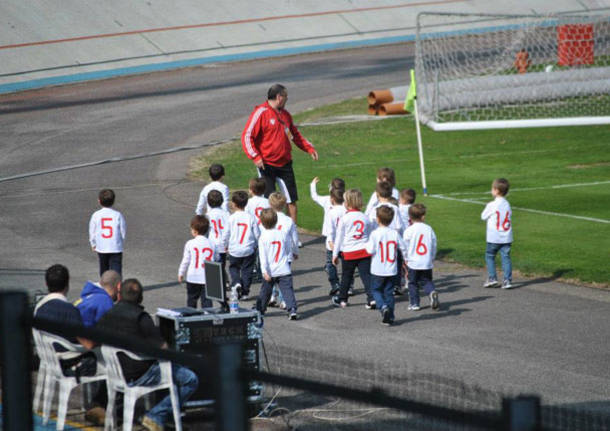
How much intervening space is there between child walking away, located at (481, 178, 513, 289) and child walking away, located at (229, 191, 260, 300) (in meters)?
3.20

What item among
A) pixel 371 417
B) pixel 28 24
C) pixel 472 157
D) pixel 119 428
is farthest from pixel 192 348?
pixel 28 24

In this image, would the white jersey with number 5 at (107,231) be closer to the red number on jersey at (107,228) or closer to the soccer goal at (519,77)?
the red number on jersey at (107,228)

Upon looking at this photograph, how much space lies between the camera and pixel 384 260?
Result: 39.1 ft

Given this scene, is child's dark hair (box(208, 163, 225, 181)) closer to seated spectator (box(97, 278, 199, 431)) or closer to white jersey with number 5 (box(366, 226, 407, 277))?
white jersey with number 5 (box(366, 226, 407, 277))

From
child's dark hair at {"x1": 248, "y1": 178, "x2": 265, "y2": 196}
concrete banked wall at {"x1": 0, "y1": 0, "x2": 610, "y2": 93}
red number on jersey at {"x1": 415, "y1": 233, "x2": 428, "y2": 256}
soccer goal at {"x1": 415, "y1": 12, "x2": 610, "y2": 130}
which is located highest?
concrete banked wall at {"x1": 0, "y1": 0, "x2": 610, "y2": 93}

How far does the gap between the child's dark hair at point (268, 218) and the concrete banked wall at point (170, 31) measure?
27099 mm

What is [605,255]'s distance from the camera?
14859 millimetres

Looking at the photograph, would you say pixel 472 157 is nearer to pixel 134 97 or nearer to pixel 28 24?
pixel 134 97

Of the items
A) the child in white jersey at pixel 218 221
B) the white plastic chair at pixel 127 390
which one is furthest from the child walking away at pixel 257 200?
the white plastic chair at pixel 127 390

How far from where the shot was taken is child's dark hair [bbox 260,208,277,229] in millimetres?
11875

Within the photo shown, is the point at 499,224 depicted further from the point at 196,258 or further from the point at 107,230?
the point at 107,230

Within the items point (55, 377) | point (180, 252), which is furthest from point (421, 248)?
point (55, 377)

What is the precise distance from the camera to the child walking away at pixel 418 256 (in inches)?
489

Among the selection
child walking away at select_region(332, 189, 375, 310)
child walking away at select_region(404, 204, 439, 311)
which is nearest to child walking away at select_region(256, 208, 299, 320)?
child walking away at select_region(332, 189, 375, 310)
